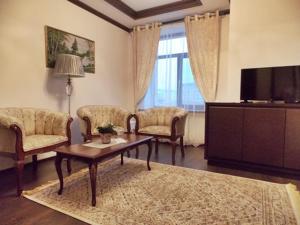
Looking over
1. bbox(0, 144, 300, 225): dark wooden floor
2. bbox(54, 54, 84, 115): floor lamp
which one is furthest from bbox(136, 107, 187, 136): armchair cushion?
bbox(54, 54, 84, 115): floor lamp

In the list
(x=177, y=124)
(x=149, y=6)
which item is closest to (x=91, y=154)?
(x=177, y=124)

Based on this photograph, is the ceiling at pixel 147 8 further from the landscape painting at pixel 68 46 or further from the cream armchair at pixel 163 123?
the cream armchair at pixel 163 123

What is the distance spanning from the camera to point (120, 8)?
409 centimetres

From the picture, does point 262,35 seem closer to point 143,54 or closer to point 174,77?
point 174,77

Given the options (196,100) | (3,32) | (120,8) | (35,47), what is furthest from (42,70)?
(196,100)

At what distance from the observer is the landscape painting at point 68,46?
3.33m

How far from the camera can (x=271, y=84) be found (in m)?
3.01

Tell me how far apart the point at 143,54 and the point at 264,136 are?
3.10 meters

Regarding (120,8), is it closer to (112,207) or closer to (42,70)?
(42,70)

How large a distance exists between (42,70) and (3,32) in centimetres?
68

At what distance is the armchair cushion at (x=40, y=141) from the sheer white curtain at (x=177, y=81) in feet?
8.28

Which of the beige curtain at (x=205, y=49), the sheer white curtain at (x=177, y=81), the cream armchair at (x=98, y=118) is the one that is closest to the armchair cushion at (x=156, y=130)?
the cream armchair at (x=98, y=118)

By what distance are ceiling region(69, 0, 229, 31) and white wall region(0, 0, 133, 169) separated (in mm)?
170

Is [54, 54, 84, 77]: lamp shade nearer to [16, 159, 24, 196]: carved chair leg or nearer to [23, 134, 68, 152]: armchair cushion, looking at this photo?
[23, 134, 68, 152]: armchair cushion
